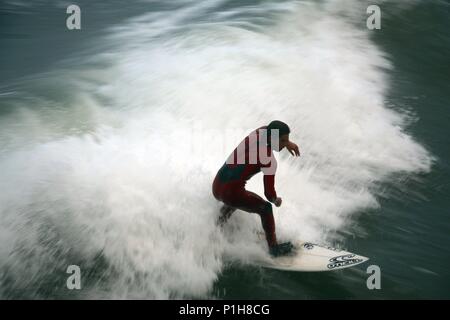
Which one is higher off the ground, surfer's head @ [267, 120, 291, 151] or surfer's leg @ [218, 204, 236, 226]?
surfer's head @ [267, 120, 291, 151]

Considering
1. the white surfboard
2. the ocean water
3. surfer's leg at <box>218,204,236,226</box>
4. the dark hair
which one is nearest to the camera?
the dark hair

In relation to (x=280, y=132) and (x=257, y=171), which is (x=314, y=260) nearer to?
(x=257, y=171)

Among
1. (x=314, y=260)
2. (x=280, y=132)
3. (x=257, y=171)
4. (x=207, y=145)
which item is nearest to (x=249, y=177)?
(x=257, y=171)

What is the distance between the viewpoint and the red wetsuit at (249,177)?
4.32 metres

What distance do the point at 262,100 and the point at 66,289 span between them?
486cm

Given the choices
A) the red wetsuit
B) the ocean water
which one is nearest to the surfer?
the red wetsuit

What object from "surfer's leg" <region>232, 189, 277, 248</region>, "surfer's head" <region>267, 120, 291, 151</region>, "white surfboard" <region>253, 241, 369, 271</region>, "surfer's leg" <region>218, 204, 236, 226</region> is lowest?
"white surfboard" <region>253, 241, 369, 271</region>

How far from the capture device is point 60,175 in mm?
5082

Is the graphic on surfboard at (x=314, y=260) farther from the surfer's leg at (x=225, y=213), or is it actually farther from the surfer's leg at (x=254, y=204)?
the surfer's leg at (x=225, y=213)

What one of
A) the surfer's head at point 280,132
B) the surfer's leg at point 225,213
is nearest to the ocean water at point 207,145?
the surfer's leg at point 225,213

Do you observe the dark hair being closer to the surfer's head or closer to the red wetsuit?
the surfer's head

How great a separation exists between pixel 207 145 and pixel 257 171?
2.25 m

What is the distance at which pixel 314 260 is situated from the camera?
15.5ft

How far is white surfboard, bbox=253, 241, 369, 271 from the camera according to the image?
4641 millimetres
